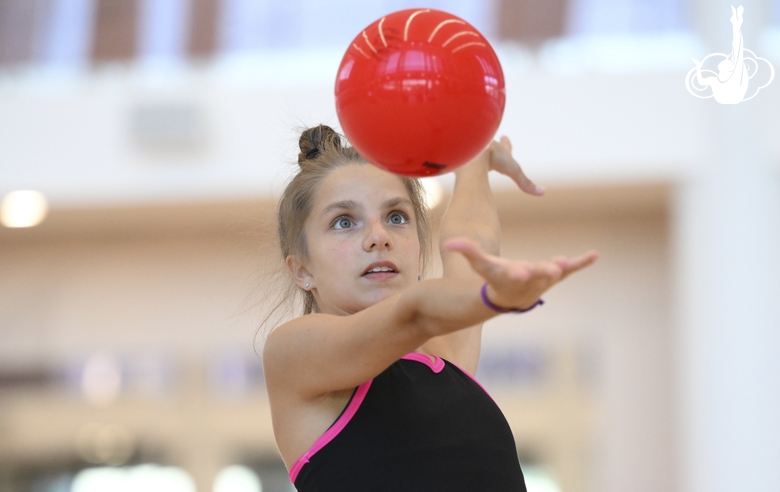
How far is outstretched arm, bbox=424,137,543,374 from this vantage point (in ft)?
3.99

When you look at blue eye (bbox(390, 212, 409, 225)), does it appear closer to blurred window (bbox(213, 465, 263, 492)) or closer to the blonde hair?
the blonde hair

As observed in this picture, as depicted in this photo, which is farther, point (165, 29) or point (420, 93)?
point (165, 29)

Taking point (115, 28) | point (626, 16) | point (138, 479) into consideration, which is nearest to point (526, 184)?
point (626, 16)

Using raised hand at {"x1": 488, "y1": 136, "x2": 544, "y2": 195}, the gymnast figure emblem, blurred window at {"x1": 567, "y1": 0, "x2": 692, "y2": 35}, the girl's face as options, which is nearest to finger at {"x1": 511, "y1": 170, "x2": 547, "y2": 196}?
→ raised hand at {"x1": 488, "y1": 136, "x2": 544, "y2": 195}

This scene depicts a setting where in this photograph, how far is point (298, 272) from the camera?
1345mm

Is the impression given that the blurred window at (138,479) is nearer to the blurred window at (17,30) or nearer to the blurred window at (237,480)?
the blurred window at (237,480)

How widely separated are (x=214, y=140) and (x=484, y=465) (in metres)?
3.75

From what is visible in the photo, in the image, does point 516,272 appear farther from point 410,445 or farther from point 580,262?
point 410,445

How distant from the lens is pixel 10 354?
5.56 m

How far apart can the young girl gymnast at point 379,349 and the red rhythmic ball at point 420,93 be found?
0.13 metres

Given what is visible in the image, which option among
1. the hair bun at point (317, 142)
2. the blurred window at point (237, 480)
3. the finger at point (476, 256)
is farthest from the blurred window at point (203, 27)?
the finger at point (476, 256)

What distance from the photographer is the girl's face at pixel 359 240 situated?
4.00ft

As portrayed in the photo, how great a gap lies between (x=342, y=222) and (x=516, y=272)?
46 centimetres

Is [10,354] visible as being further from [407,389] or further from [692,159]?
[407,389]
